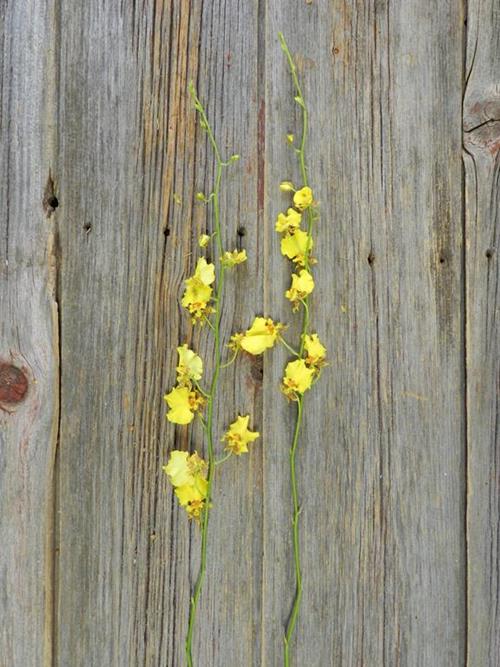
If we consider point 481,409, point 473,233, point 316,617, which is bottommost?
point 316,617

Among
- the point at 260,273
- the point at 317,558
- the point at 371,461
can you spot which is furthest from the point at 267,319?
the point at 317,558

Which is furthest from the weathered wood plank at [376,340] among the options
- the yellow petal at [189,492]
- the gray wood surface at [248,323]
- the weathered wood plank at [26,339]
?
the weathered wood plank at [26,339]

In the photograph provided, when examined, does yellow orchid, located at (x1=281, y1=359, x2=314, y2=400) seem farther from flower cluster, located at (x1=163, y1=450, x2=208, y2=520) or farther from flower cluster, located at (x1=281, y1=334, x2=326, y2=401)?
flower cluster, located at (x1=163, y1=450, x2=208, y2=520)

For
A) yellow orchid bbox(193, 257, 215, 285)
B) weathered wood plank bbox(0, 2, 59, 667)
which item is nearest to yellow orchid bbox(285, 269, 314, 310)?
yellow orchid bbox(193, 257, 215, 285)

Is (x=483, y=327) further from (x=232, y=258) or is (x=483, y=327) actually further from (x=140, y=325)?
(x=140, y=325)

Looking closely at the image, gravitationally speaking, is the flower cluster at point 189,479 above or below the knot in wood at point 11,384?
below

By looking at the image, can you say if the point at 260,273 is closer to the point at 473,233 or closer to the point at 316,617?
the point at 473,233

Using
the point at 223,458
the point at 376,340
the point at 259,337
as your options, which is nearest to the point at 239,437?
the point at 223,458

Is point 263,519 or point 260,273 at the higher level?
point 260,273

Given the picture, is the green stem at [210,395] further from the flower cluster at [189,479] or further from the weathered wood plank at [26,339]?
the weathered wood plank at [26,339]
